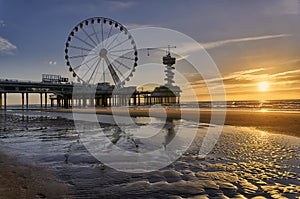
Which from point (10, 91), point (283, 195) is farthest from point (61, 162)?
point (10, 91)

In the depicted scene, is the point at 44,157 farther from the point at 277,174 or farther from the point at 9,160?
the point at 277,174

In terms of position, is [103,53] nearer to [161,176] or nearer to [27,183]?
[161,176]

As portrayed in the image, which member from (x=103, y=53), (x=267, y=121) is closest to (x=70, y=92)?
(x=103, y=53)

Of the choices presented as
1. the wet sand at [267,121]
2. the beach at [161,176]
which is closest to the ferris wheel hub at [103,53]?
the wet sand at [267,121]

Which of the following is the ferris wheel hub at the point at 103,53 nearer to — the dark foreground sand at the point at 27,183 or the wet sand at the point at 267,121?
the wet sand at the point at 267,121

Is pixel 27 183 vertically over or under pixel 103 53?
under

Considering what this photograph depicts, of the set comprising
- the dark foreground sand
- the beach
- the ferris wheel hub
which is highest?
the ferris wheel hub

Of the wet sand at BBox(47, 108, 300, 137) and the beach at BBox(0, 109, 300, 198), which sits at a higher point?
the wet sand at BBox(47, 108, 300, 137)

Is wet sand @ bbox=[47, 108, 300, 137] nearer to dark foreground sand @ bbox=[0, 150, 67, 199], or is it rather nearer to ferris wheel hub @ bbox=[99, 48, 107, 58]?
dark foreground sand @ bbox=[0, 150, 67, 199]

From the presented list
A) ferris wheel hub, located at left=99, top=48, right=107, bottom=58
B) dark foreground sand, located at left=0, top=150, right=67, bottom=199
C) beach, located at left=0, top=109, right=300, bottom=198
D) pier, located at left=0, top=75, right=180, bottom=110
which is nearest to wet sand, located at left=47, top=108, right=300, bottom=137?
beach, located at left=0, top=109, right=300, bottom=198

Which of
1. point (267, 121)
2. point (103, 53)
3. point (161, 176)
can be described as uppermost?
point (103, 53)

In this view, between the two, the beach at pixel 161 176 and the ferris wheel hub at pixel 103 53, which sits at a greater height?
the ferris wheel hub at pixel 103 53

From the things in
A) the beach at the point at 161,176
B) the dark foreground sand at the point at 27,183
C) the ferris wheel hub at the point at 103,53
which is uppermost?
the ferris wheel hub at the point at 103,53

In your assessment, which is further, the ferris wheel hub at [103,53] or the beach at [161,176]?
the ferris wheel hub at [103,53]
